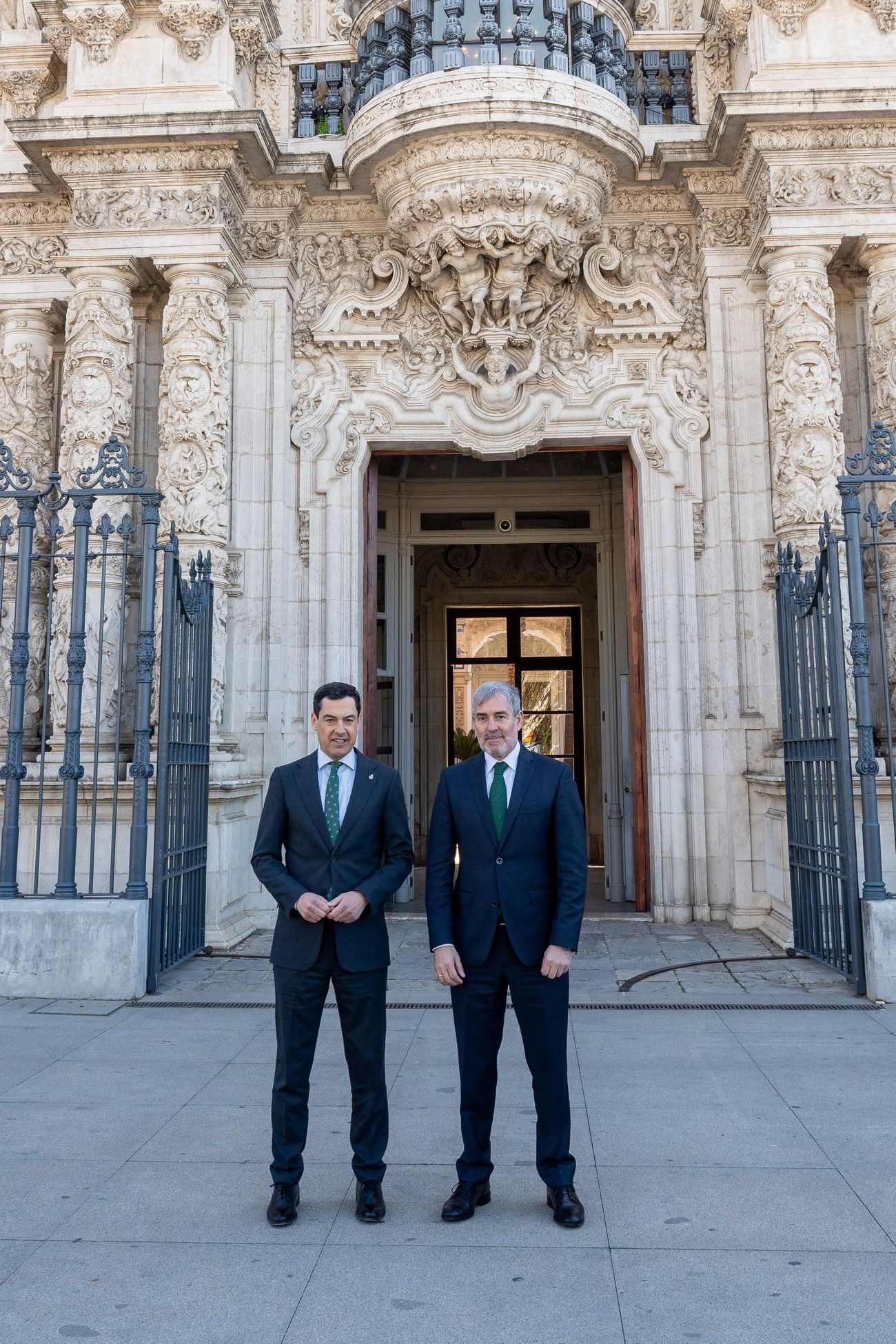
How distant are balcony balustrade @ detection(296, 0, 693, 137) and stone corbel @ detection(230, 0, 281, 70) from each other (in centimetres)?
55

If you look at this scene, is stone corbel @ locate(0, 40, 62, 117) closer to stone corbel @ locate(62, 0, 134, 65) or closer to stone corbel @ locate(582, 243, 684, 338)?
stone corbel @ locate(62, 0, 134, 65)

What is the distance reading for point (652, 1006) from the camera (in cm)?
606

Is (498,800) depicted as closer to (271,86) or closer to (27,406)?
(27,406)

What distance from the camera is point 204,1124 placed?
4.14 m

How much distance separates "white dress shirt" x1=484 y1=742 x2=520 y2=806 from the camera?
139 inches

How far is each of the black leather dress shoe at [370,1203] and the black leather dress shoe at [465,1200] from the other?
19cm

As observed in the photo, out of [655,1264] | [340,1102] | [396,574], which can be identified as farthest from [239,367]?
[655,1264]

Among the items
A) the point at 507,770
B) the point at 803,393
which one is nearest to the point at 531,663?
the point at 803,393

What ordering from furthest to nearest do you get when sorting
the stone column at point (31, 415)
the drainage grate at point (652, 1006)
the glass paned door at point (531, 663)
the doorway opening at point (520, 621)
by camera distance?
the glass paned door at point (531, 663)
the doorway opening at point (520, 621)
the stone column at point (31, 415)
the drainage grate at point (652, 1006)

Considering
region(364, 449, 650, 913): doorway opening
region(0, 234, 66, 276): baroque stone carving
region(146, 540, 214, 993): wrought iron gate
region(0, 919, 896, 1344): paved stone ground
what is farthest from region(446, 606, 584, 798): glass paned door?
region(0, 919, 896, 1344): paved stone ground

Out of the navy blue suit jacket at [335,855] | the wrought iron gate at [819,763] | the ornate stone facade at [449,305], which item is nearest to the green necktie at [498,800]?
the navy blue suit jacket at [335,855]

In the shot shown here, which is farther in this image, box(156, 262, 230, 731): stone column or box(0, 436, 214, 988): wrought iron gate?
box(156, 262, 230, 731): stone column

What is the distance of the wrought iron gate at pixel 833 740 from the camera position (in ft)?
20.6

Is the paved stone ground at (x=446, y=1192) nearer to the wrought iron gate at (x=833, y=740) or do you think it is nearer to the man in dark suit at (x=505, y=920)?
the man in dark suit at (x=505, y=920)
